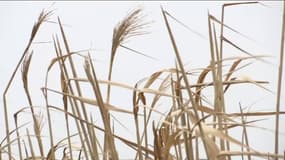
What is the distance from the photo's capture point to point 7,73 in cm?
200

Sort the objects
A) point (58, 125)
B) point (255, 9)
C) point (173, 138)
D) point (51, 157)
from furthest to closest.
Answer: point (255, 9) → point (58, 125) → point (51, 157) → point (173, 138)

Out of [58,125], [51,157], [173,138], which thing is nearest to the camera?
[173,138]

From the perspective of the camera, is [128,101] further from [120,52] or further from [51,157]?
[51,157]

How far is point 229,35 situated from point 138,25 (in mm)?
1769

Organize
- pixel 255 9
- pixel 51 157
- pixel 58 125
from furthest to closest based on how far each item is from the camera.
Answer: pixel 255 9 → pixel 58 125 → pixel 51 157

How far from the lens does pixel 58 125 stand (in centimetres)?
195

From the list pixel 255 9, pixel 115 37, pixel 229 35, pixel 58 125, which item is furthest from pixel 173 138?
pixel 255 9

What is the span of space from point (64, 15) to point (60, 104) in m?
0.36

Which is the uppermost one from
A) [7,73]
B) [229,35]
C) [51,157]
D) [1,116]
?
[229,35]

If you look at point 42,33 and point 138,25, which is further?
point 42,33

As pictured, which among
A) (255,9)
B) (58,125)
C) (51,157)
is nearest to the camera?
(51,157)

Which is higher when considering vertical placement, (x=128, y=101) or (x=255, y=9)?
(x=255, y=9)

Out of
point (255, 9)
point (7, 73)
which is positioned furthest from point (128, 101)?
point (255, 9)

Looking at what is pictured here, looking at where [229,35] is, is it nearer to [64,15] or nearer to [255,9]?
[255,9]
